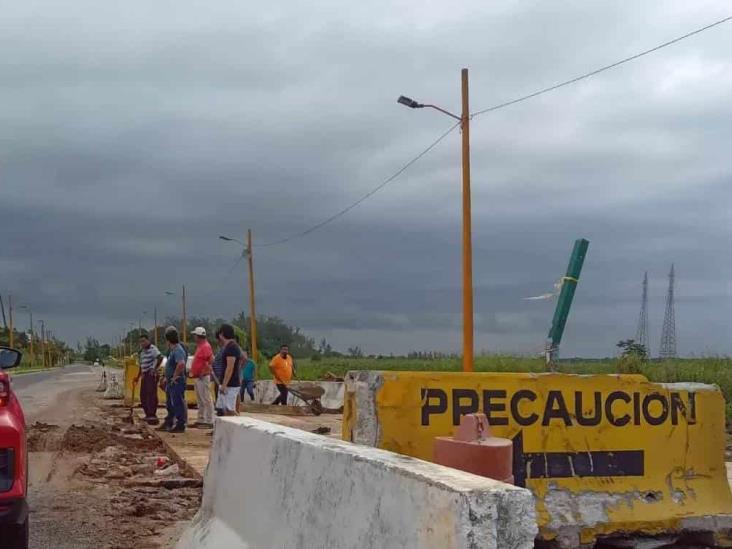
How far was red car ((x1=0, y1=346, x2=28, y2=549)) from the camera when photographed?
513 centimetres

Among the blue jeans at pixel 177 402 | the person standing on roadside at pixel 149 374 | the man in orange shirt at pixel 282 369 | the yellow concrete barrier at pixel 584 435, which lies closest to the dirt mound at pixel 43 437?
the person standing on roadside at pixel 149 374

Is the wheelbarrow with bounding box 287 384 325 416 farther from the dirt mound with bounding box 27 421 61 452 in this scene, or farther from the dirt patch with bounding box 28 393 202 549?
the dirt patch with bounding box 28 393 202 549

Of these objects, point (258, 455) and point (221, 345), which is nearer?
point (258, 455)

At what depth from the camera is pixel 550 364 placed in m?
7.82

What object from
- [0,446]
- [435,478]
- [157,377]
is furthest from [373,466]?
[157,377]

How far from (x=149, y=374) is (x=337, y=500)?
14.9 metres

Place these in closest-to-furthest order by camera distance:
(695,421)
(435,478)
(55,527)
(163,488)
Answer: (435,478), (695,421), (55,527), (163,488)

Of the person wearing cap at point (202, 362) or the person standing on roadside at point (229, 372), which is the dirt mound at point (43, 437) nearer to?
the person wearing cap at point (202, 362)

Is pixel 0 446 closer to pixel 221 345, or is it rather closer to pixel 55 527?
pixel 55 527

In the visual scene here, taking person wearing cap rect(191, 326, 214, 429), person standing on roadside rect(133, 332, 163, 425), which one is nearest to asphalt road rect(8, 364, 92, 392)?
person standing on roadside rect(133, 332, 163, 425)

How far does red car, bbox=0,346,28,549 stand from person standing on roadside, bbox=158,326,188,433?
32.9ft

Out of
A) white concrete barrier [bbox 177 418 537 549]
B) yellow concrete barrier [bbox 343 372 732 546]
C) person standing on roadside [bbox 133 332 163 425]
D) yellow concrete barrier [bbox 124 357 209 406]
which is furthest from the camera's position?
yellow concrete barrier [bbox 124 357 209 406]

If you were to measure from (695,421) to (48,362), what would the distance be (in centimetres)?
15084

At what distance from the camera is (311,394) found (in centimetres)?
2267
